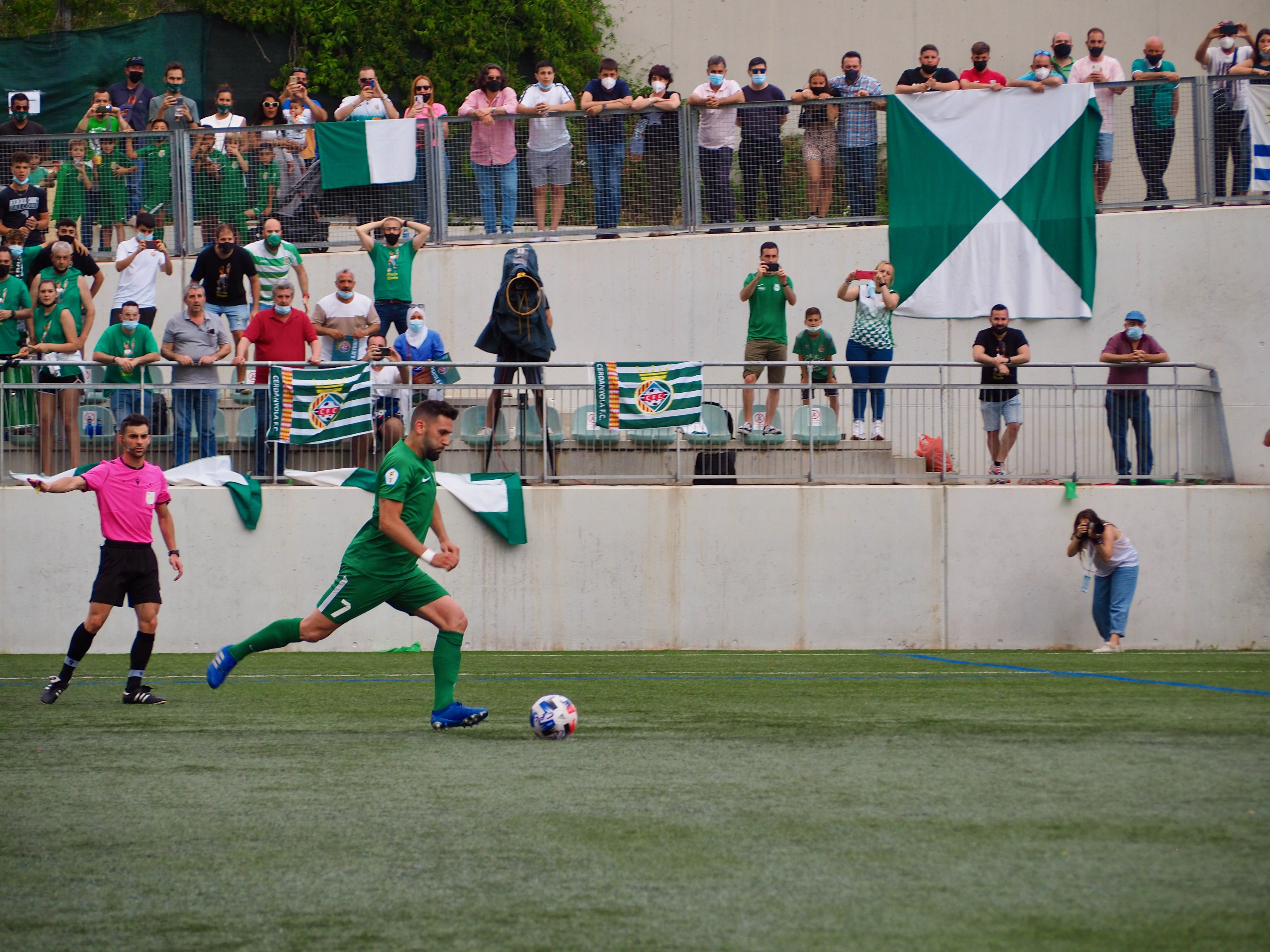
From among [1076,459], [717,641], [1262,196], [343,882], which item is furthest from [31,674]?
[1262,196]

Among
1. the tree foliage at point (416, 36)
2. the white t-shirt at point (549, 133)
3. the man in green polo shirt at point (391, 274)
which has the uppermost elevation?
the tree foliage at point (416, 36)

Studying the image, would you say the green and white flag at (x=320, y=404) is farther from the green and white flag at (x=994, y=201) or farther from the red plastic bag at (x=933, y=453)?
the green and white flag at (x=994, y=201)

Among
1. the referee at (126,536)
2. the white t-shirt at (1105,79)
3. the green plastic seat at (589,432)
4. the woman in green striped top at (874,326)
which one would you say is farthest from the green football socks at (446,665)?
the white t-shirt at (1105,79)

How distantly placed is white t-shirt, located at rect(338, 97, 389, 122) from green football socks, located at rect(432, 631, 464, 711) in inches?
488

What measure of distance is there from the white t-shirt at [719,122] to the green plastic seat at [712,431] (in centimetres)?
442

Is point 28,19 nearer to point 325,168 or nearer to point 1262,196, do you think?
point 325,168

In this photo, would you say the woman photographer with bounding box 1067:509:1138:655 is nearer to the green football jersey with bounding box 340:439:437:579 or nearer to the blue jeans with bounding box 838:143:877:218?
the blue jeans with bounding box 838:143:877:218

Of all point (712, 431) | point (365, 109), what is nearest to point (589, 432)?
point (712, 431)

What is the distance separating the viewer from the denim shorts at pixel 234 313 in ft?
53.8

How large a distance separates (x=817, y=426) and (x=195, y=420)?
6.79m

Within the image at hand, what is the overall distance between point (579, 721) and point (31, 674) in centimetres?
609

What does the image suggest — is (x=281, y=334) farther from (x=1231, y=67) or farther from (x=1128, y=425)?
(x=1231, y=67)

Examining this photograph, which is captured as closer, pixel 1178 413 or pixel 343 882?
pixel 343 882

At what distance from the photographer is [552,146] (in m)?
18.0
